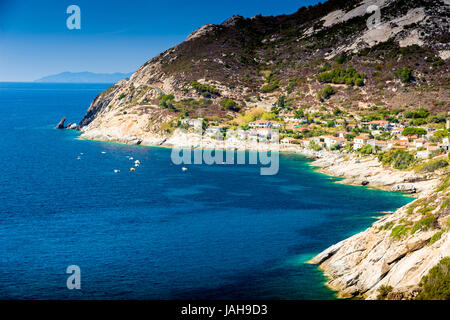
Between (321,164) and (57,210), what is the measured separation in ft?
165

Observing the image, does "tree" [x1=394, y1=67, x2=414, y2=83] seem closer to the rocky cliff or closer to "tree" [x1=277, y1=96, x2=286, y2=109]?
"tree" [x1=277, y1=96, x2=286, y2=109]

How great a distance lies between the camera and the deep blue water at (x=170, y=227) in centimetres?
3641

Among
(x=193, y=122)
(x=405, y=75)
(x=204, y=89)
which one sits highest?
(x=405, y=75)

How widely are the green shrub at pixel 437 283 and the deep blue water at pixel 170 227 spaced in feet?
24.2

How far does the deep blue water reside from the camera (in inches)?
1433

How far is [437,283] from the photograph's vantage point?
28.5 meters

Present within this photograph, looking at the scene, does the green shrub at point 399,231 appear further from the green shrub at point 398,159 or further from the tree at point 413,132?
the tree at point 413,132

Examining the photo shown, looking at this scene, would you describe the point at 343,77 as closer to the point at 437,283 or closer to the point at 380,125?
the point at 380,125

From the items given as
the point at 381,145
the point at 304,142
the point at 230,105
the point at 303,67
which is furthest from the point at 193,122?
the point at 303,67

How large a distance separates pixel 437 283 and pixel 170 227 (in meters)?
30.4

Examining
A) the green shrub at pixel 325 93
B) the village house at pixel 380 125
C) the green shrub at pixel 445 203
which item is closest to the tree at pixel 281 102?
the green shrub at pixel 325 93

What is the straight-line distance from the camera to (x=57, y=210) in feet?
197

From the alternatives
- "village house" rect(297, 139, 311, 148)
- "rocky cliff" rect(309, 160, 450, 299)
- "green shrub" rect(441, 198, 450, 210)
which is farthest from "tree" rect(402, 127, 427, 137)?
"green shrub" rect(441, 198, 450, 210)

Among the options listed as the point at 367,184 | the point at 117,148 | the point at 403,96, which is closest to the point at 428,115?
the point at 403,96
